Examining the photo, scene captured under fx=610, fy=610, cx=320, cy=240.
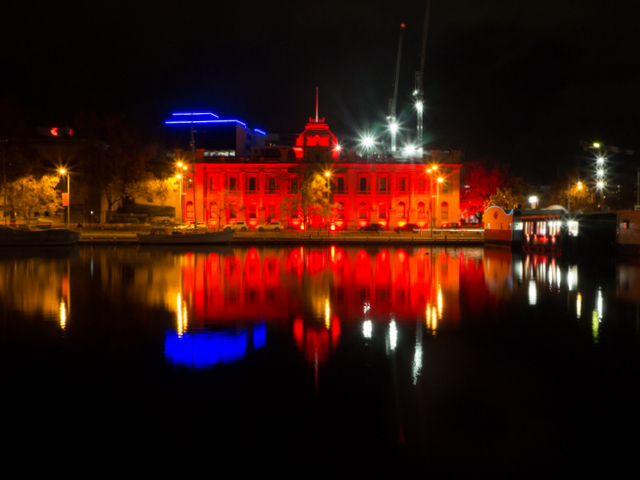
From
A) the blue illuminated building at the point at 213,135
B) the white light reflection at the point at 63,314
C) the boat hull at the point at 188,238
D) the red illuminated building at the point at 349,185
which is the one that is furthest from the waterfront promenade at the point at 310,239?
the blue illuminated building at the point at 213,135

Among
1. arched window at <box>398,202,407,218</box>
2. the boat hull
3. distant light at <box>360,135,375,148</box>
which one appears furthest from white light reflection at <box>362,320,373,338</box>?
distant light at <box>360,135,375,148</box>

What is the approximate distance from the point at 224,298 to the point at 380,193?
2296 inches

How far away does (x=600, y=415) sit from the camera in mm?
8172

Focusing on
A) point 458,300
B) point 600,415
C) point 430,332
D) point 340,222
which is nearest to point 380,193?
point 340,222

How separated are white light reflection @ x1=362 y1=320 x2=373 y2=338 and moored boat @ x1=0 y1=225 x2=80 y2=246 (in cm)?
3622

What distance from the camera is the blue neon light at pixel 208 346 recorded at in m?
10.9

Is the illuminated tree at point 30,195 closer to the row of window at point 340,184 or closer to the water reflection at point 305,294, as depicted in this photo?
the row of window at point 340,184

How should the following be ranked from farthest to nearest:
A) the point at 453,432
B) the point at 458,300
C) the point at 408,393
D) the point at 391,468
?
the point at 458,300
the point at 408,393
the point at 453,432
the point at 391,468

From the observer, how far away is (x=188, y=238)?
147ft

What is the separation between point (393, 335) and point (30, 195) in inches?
2069

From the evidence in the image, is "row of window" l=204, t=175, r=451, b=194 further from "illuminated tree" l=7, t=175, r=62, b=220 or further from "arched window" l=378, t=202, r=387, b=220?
"illuminated tree" l=7, t=175, r=62, b=220

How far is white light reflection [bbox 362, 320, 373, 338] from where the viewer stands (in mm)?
13025

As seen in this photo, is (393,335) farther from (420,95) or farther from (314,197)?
(420,95)

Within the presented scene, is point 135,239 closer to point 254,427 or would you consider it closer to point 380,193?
point 380,193
